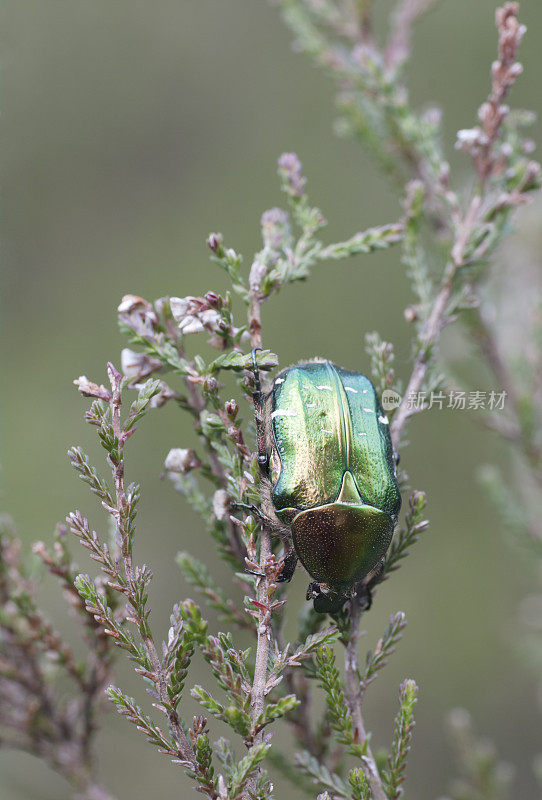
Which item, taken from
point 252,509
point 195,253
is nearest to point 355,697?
point 252,509

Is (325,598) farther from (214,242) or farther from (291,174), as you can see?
(291,174)

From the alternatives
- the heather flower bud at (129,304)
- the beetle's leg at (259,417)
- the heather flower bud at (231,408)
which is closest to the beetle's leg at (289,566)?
the beetle's leg at (259,417)

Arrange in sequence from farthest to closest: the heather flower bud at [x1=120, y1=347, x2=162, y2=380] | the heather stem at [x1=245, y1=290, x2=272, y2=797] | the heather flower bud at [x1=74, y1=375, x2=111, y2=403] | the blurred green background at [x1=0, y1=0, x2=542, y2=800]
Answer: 1. the blurred green background at [x1=0, y1=0, x2=542, y2=800]
2. the heather flower bud at [x1=120, y1=347, x2=162, y2=380]
3. the heather flower bud at [x1=74, y1=375, x2=111, y2=403]
4. the heather stem at [x1=245, y1=290, x2=272, y2=797]

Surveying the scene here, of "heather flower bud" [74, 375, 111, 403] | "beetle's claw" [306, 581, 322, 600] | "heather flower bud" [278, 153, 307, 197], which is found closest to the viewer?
"heather flower bud" [74, 375, 111, 403]

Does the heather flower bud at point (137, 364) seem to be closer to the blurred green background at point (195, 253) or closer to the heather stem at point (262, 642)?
the heather stem at point (262, 642)

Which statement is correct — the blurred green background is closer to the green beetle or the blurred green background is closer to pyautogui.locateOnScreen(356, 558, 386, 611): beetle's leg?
pyautogui.locateOnScreen(356, 558, 386, 611): beetle's leg

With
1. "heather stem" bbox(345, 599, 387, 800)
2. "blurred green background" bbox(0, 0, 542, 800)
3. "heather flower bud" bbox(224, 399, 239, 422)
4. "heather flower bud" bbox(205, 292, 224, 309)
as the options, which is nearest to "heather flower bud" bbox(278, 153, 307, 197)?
"heather flower bud" bbox(205, 292, 224, 309)

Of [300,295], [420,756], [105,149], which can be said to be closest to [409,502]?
[420,756]

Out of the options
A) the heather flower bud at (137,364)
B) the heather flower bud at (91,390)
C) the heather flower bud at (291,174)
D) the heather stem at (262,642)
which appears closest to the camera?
the heather stem at (262,642)
